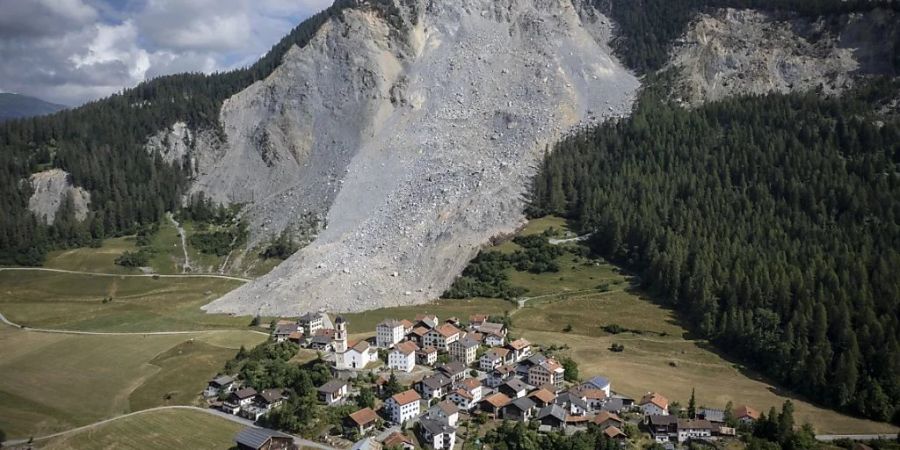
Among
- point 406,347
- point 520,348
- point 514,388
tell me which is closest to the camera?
point 514,388

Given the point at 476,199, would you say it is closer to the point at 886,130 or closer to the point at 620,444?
the point at 620,444

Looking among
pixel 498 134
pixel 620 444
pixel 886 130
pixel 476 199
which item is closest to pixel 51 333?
pixel 476 199

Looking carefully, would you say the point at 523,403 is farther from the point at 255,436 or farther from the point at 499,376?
the point at 255,436

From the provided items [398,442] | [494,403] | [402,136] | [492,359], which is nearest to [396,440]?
[398,442]

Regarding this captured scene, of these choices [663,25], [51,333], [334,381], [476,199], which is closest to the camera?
[334,381]

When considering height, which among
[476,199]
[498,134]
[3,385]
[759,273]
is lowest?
[3,385]

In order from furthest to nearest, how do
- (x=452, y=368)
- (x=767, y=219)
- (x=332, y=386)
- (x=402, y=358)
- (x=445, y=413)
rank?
1. (x=767, y=219)
2. (x=402, y=358)
3. (x=452, y=368)
4. (x=332, y=386)
5. (x=445, y=413)

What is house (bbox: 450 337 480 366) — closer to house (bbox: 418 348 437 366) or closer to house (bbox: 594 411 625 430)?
house (bbox: 418 348 437 366)
